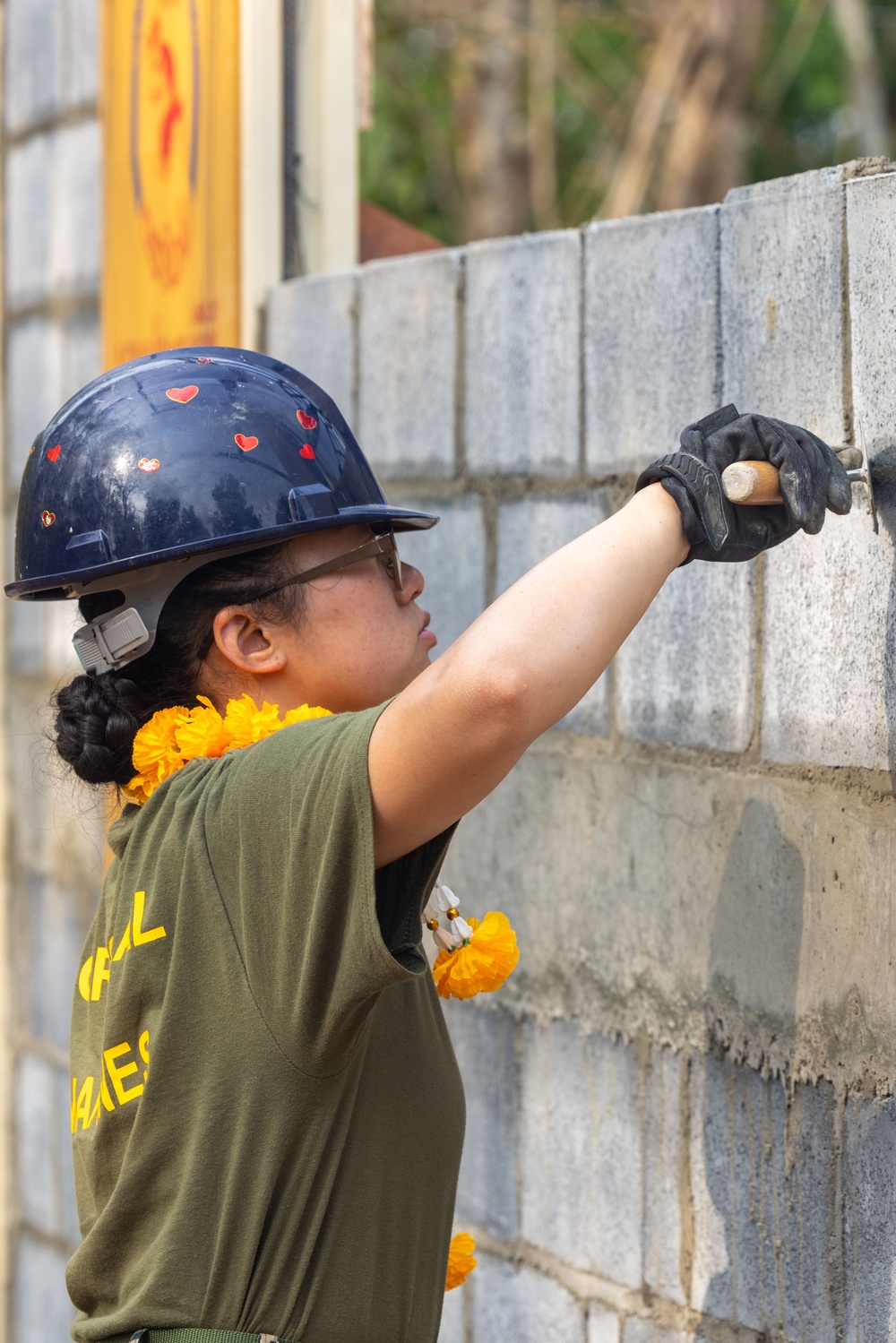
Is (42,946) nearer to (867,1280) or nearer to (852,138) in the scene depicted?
(867,1280)

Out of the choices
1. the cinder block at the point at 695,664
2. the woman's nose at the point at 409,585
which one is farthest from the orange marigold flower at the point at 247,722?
the cinder block at the point at 695,664

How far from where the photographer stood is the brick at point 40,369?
414cm

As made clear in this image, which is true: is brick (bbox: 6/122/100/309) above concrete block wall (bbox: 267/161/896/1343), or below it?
above

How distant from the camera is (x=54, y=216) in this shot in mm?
4293

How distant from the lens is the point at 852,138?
44.3 ft

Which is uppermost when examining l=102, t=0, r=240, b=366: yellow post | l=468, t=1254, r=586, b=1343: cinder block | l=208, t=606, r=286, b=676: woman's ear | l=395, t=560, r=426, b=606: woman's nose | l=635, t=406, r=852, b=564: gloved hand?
l=102, t=0, r=240, b=366: yellow post

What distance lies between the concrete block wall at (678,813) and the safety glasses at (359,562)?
1.80ft

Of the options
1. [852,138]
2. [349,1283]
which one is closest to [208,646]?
[349,1283]

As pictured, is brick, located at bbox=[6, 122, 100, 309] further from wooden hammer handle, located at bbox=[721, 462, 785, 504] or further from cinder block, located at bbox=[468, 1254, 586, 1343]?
A: wooden hammer handle, located at bbox=[721, 462, 785, 504]

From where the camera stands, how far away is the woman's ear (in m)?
1.87

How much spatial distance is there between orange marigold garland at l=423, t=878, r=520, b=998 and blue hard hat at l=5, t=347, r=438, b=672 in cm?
53

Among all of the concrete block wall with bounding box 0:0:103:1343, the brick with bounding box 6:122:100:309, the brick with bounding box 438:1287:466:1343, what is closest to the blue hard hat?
the brick with bounding box 438:1287:466:1343

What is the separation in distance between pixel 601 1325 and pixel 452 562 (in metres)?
1.35

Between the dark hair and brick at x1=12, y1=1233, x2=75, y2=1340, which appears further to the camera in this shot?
brick at x1=12, y1=1233, x2=75, y2=1340
